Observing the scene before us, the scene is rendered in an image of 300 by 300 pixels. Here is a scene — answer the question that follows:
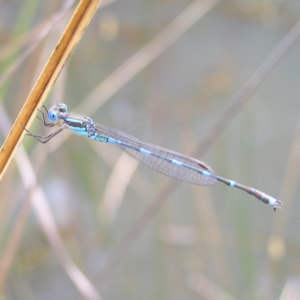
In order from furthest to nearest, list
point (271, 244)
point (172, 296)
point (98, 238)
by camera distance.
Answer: point (172, 296) < point (98, 238) < point (271, 244)

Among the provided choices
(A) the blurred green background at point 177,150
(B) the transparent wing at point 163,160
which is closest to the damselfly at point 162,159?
(B) the transparent wing at point 163,160

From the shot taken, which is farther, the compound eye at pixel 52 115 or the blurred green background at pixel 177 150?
the blurred green background at pixel 177 150

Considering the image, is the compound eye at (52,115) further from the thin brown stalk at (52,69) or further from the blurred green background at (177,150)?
the blurred green background at (177,150)

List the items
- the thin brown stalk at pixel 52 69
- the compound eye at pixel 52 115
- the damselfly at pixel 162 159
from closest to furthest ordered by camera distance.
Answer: the thin brown stalk at pixel 52 69, the compound eye at pixel 52 115, the damselfly at pixel 162 159

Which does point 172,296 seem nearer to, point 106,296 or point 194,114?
point 106,296

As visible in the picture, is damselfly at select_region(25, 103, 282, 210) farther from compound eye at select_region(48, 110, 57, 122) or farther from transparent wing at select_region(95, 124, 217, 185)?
compound eye at select_region(48, 110, 57, 122)

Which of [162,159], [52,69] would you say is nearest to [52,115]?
[162,159]

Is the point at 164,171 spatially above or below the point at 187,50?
below

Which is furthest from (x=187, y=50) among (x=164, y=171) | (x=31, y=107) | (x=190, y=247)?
(x=31, y=107)
